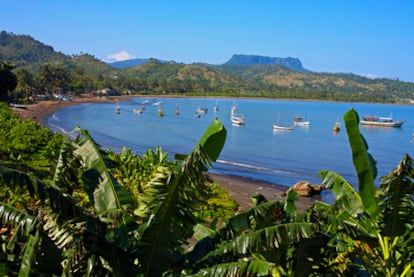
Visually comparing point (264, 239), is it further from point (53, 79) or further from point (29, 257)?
point (53, 79)

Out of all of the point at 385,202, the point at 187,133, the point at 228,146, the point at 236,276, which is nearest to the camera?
the point at 236,276

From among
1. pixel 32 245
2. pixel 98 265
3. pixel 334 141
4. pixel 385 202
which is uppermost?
pixel 385 202

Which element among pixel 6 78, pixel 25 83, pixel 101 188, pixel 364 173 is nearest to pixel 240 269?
pixel 101 188

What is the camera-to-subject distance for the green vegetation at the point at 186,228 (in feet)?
13.2

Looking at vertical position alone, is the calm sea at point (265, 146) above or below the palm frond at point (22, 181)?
below

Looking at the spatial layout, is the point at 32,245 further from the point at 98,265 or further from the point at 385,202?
the point at 385,202

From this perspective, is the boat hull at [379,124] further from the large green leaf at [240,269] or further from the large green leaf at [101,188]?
the large green leaf at [240,269]

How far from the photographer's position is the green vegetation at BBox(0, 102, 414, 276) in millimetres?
4031

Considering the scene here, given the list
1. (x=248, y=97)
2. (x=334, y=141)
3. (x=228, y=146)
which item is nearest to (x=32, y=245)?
(x=228, y=146)

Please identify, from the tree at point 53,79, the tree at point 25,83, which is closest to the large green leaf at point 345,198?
the tree at point 25,83

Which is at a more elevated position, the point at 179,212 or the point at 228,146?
the point at 179,212

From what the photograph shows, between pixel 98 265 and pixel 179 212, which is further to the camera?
pixel 98 265

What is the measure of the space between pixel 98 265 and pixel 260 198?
85.4 inches

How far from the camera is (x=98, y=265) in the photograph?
14.5 ft
